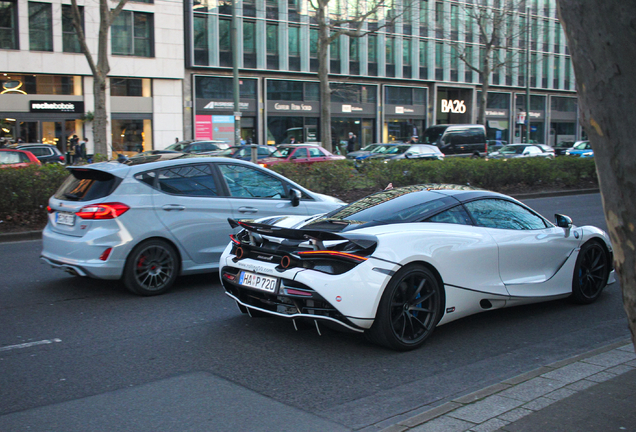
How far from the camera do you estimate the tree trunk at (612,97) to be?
2568 millimetres

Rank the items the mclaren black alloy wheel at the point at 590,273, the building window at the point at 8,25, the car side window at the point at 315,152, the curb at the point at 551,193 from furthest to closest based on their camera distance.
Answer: the building window at the point at 8,25, the car side window at the point at 315,152, the curb at the point at 551,193, the mclaren black alloy wheel at the point at 590,273

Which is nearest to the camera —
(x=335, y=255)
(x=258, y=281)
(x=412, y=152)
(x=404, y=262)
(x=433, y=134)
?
(x=335, y=255)

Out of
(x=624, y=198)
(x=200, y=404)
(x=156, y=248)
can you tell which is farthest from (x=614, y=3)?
(x=156, y=248)

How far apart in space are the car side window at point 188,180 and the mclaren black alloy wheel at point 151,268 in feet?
2.36

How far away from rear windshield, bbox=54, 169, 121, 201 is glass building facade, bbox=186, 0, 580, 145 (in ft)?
102

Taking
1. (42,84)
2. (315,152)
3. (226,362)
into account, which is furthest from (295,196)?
(42,84)

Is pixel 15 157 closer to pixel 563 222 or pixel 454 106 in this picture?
pixel 563 222

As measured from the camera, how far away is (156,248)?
290 inches

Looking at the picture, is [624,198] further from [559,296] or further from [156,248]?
[156,248]

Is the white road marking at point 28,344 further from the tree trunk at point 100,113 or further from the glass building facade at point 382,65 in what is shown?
the glass building facade at point 382,65

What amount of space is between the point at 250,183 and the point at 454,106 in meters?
51.5

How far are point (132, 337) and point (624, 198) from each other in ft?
14.9

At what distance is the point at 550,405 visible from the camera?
385 cm

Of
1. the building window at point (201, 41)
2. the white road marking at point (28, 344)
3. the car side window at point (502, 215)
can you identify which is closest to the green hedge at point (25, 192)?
the white road marking at point (28, 344)
